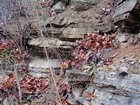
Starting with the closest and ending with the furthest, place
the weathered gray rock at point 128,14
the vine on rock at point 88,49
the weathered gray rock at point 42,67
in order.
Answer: the weathered gray rock at point 128,14 → the vine on rock at point 88,49 → the weathered gray rock at point 42,67

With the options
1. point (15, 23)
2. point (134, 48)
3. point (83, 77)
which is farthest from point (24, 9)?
point (134, 48)

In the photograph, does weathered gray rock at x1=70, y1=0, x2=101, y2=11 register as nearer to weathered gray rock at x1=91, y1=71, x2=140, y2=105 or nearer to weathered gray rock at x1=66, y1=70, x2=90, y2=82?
weathered gray rock at x1=66, y1=70, x2=90, y2=82

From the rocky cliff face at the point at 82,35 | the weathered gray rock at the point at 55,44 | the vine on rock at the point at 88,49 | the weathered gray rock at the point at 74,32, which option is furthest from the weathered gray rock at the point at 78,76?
the weathered gray rock at the point at 74,32

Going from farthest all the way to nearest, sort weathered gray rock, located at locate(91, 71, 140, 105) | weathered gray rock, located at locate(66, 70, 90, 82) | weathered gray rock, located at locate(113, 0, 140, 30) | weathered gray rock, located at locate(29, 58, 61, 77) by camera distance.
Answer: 1. weathered gray rock, located at locate(29, 58, 61, 77)
2. weathered gray rock, located at locate(113, 0, 140, 30)
3. weathered gray rock, located at locate(66, 70, 90, 82)
4. weathered gray rock, located at locate(91, 71, 140, 105)

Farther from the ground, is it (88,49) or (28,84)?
(88,49)

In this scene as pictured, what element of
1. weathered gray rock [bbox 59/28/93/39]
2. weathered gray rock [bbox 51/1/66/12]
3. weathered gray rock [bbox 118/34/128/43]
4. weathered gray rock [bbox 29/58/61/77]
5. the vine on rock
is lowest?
weathered gray rock [bbox 29/58/61/77]

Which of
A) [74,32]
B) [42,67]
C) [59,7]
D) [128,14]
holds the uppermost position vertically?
[59,7]

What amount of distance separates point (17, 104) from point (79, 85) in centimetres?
168

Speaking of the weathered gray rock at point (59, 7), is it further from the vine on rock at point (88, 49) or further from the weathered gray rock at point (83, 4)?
the vine on rock at point (88, 49)

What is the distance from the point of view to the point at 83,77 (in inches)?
157

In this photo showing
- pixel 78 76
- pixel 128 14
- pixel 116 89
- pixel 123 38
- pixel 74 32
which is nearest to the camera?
pixel 116 89

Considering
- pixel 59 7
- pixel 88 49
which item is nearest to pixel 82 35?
pixel 88 49

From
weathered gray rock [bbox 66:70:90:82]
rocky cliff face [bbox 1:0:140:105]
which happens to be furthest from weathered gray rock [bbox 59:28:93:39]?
weathered gray rock [bbox 66:70:90:82]

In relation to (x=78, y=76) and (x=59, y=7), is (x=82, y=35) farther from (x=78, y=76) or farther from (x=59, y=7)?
(x=59, y=7)
